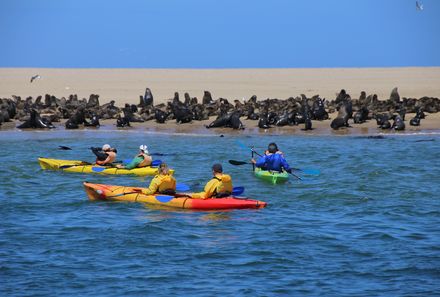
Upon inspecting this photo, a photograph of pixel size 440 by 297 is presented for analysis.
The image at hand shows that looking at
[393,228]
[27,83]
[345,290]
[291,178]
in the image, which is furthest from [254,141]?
[27,83]

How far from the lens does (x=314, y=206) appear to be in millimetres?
20328

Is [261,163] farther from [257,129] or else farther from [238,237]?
[257,129]

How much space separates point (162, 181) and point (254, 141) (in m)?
12.1

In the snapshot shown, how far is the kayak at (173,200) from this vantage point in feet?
62.5

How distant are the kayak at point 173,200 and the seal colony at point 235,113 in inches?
569

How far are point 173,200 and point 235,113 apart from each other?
1604 cm

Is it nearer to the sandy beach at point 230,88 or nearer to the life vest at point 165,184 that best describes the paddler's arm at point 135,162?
the life vest at point 165,184

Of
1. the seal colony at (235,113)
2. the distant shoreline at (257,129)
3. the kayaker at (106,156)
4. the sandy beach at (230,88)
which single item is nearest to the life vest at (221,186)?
the kayaker at (106,156)

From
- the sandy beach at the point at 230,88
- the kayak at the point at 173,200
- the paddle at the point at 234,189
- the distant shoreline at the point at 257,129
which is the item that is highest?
the sandy beach at the point at 230,88

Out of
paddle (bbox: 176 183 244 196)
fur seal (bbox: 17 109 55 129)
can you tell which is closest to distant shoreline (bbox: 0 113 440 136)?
fur seal (bbox: 17 109 55 129)

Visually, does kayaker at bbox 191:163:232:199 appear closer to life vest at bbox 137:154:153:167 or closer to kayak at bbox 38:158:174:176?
life vest at bbox 137:154:153:167

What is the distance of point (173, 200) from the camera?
19391 mm

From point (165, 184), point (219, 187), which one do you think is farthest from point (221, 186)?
point (165, 184)

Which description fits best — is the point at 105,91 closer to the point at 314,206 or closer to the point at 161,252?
the point at 314,206
